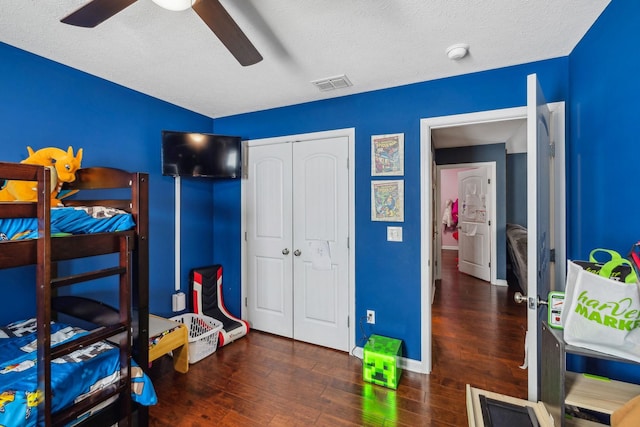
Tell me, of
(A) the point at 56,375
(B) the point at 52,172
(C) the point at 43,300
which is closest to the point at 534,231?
(C) the point at 43,300

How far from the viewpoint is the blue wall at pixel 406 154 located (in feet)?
7.21

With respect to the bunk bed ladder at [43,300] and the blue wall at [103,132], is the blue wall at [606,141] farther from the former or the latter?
the blue wall at [103,132]

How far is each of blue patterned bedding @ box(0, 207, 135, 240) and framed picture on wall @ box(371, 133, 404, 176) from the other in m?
1.89

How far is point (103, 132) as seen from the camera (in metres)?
2.34

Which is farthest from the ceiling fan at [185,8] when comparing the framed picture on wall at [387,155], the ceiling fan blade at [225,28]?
the framed picture on wall at [387,155]

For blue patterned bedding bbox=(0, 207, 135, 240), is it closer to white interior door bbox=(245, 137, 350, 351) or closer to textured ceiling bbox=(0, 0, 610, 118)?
textured ceiling bbox=(0, 0, 610, 118)

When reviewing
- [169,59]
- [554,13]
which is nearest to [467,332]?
[554,13]

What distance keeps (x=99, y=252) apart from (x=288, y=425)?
1504 mm

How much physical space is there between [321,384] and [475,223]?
4401 mm

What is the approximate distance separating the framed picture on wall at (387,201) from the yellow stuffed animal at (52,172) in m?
2.19

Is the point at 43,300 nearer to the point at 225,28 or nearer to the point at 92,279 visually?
the point at 92,279

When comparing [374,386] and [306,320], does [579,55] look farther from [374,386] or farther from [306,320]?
[306,320]

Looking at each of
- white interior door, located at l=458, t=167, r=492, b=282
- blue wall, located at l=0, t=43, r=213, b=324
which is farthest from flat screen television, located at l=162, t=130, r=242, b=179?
white interior door, located at l=458, t=167, r=492, b=282

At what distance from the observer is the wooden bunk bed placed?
117 cm
